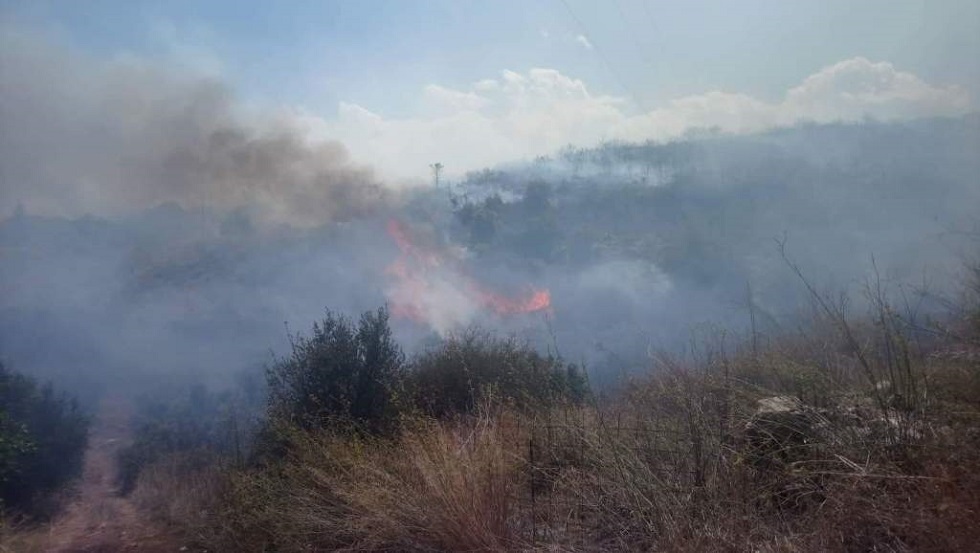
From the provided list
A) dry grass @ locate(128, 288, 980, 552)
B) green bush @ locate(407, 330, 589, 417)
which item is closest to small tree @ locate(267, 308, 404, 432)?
green bush @ locate(407, 330, 589, 417)

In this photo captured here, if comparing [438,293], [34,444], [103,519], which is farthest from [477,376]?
[438,293]

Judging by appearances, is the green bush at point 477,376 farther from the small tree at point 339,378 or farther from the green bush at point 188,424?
the green bush at point 188,424

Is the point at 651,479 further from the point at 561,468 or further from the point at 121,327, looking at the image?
the point at 121,327

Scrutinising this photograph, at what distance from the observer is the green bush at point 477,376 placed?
1080 centimetres

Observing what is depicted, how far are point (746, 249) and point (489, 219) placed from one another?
24.8m

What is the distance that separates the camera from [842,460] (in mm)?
4176

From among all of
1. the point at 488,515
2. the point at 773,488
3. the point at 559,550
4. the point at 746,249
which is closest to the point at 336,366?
the point at 488,515

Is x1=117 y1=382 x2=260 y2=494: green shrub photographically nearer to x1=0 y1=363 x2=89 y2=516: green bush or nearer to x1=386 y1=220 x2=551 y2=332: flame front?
x1=0 y1=363 x2=89 y2=516: green bush

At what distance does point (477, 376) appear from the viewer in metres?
12.8

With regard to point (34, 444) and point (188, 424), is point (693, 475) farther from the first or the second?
point (188, 424)

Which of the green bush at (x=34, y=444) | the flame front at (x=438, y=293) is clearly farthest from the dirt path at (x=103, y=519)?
the flame front at (x=438, y=293)

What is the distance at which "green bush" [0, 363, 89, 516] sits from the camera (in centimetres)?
1727

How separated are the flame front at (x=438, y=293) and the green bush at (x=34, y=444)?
28.4m

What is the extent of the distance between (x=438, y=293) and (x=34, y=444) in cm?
3862
